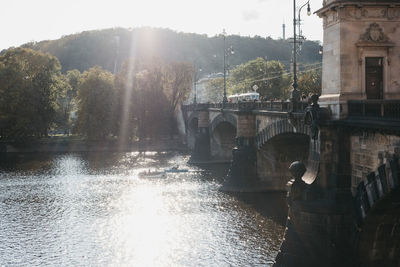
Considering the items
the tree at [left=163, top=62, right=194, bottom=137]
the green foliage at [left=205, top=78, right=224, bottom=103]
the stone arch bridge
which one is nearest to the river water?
the stone arch bridge

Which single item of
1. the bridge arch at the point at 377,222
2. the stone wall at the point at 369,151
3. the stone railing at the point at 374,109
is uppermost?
the stone railing at the point at 374,109

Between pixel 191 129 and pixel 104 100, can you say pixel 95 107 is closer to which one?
pixel 104 100

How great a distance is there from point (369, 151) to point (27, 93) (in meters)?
78.0

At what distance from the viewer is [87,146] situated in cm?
8888

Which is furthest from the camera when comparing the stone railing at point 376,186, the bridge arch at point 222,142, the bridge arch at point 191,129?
the bridge arch at point 191,129

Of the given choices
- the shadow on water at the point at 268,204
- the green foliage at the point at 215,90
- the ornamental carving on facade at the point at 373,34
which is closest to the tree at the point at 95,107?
the shadow on water at the point at 268,204

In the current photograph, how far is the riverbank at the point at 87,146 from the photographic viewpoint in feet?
286

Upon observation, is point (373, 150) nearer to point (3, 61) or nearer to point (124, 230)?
point (124, 230)

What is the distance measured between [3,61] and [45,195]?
179 ft

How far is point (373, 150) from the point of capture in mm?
21125

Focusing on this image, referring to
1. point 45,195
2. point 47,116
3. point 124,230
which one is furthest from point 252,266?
point 47,116

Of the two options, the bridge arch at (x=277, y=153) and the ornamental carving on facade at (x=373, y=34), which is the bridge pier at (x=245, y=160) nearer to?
the bridge arch at (x=277, y=153)

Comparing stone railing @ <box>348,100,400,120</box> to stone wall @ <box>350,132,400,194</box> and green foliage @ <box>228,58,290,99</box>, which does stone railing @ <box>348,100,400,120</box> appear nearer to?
stone wall @ <box>350,132,400,194</box>

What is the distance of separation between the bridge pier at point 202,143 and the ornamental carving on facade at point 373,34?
1819 inches
